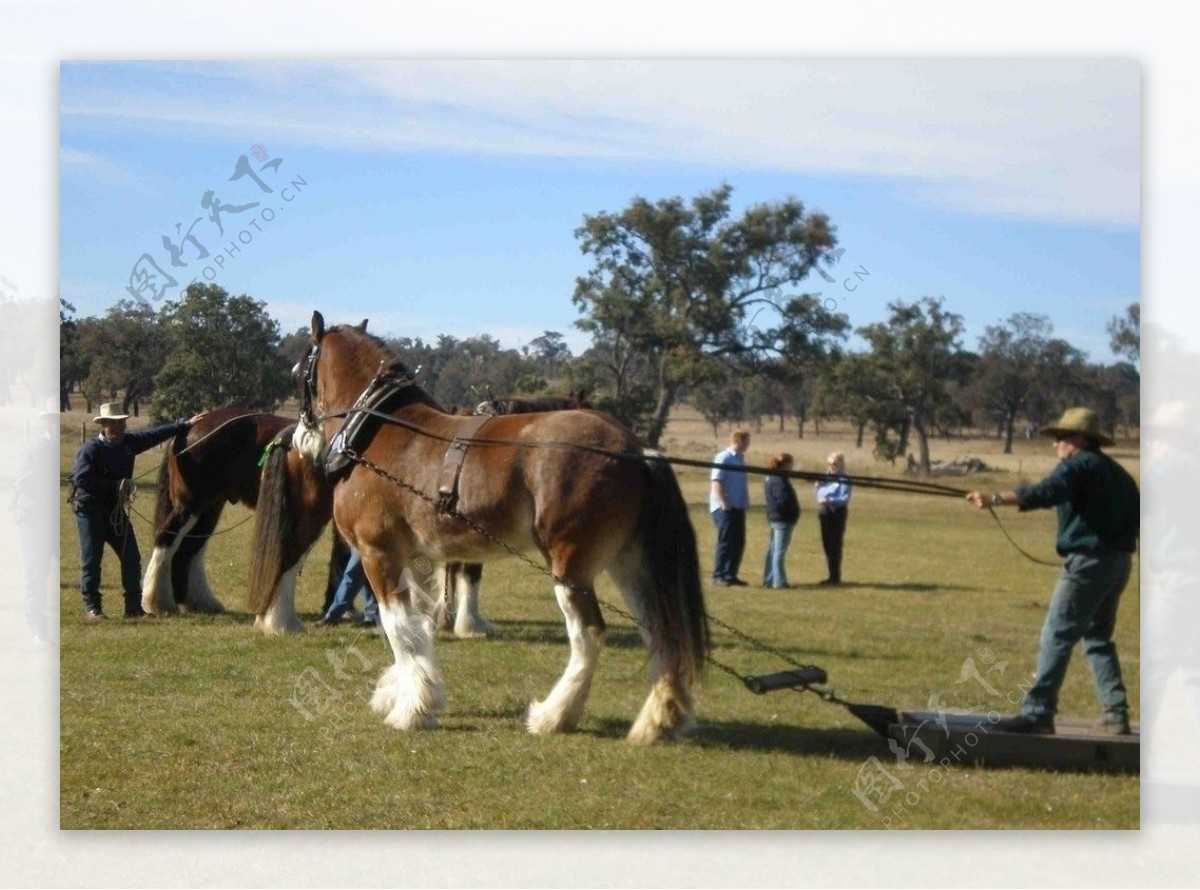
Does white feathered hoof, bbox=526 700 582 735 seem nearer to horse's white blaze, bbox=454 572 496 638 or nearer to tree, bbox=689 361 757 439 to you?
tree, bbox=689 361 757 439

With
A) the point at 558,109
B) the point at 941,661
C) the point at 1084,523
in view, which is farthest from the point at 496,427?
the point at 941,661

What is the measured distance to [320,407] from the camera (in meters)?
7.54

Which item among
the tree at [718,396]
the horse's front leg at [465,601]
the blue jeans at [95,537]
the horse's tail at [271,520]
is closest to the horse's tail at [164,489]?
the blue jeans at [95,537]

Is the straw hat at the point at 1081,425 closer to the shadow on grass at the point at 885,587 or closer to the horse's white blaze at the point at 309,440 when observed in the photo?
the shadow on grass at the point at 885,587

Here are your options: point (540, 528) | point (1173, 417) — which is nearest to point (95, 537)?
point (540, 528)

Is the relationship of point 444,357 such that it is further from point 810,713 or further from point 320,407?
point 810,713

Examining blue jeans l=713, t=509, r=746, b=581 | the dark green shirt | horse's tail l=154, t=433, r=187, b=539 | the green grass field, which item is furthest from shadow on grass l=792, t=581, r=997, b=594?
horse's tail l=154, t=433, r=187, b=539

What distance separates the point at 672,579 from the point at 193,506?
4.62 metres

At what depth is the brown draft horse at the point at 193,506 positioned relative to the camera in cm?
935

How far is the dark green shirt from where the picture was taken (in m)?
5.92

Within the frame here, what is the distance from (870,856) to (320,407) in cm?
378

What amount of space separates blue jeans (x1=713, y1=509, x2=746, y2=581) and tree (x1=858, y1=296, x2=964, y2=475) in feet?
11.1

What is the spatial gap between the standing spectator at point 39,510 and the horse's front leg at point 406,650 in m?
1.67

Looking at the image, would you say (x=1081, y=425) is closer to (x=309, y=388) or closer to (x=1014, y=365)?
(x=1014, y=365)
